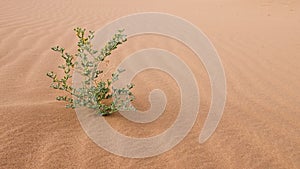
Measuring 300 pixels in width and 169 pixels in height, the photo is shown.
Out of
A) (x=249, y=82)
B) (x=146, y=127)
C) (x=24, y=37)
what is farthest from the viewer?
(x=24, y=37)

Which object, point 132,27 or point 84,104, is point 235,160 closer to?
point 84,104

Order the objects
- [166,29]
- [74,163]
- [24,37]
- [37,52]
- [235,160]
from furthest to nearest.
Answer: [166,29]
[24,37]
[37,52]
[235,160]
[74,163]

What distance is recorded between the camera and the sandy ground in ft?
6.24

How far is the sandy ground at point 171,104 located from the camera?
190 centimetres

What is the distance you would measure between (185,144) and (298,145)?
0.75 metres

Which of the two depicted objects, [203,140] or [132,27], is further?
[132,27]

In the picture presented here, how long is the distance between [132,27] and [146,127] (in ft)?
14.5

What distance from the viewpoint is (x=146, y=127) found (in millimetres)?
2242

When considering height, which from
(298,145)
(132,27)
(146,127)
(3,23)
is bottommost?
(298,145)

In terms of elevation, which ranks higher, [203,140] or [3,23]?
[3,23]

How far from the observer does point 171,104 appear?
8.84 ft

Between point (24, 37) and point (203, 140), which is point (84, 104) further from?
point (24, 37)

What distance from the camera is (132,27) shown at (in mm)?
6445

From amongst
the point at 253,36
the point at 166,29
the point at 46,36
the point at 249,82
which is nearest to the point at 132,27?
the point at 166,29
